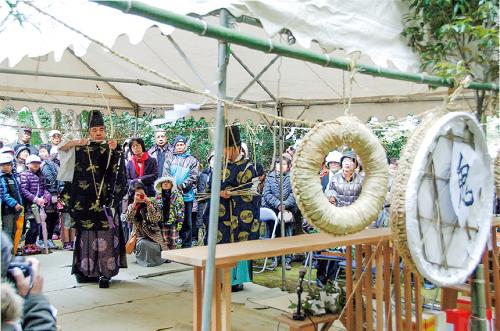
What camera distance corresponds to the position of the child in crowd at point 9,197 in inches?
230

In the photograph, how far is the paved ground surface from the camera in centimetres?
401

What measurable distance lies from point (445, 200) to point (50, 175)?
6.19m

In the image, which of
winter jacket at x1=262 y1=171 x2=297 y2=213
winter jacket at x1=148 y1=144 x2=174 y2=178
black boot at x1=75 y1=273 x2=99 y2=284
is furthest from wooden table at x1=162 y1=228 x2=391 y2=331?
winter jacket at x1=148 y1=144 x2=174 y2=178

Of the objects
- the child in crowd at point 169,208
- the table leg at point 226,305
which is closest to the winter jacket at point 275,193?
the child in crowd at point 169,208

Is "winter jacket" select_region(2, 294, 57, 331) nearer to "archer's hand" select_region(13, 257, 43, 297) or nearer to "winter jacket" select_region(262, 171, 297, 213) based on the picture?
"archer's hand" select_region(13, 257, 43, 297)

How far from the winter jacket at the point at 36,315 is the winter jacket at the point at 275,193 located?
4862 mm

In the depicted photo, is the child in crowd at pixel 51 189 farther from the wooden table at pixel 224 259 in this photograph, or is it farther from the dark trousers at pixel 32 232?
the wooden table at pixel 224 259

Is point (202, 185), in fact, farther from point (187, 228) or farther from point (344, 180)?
point (344, 180)

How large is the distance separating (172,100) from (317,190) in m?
4.88

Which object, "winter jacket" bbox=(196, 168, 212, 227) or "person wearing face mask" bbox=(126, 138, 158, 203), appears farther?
"winter jacket" bbox=(196, 168, 212, 227)

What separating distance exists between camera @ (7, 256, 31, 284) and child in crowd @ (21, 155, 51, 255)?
5439mm

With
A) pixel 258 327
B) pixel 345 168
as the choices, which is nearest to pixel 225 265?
pixel 258 327

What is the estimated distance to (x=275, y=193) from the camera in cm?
636

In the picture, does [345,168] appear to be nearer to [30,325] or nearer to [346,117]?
[346,117]
